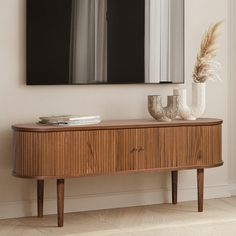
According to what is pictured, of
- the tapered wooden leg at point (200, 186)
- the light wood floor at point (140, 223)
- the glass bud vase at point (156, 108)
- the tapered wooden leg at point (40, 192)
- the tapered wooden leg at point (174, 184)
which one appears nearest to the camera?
the light wood floor at point (140, 223)

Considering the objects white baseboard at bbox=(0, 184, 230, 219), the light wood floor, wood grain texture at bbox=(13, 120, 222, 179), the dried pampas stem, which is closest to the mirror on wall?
the dried pampas stem

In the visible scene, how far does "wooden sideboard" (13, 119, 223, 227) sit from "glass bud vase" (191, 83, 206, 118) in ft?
0.32

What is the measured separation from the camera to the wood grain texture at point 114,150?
375 cm

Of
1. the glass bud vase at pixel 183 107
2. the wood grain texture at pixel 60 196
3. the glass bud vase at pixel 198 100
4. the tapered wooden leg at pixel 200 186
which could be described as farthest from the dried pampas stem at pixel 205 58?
the wood grain texture at pixel 60 196

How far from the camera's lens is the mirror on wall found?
13.6 feet

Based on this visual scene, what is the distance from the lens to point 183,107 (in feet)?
14.1

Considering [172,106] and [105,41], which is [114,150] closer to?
[172,106]

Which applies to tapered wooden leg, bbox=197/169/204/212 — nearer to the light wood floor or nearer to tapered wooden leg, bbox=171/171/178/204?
the light wood floor

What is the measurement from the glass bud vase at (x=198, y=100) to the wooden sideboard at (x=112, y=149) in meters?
0.10

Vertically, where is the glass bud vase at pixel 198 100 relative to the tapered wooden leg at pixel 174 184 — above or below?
above

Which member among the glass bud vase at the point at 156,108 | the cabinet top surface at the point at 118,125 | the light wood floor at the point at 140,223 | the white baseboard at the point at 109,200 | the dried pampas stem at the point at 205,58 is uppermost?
the dried pampas stem at the point at 205,58

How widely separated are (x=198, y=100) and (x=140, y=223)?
1030 millimetres

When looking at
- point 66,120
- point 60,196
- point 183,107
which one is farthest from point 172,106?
point 60,196

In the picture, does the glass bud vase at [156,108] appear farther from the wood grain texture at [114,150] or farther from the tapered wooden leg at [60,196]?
the tapered wooden leg at [60,196]
